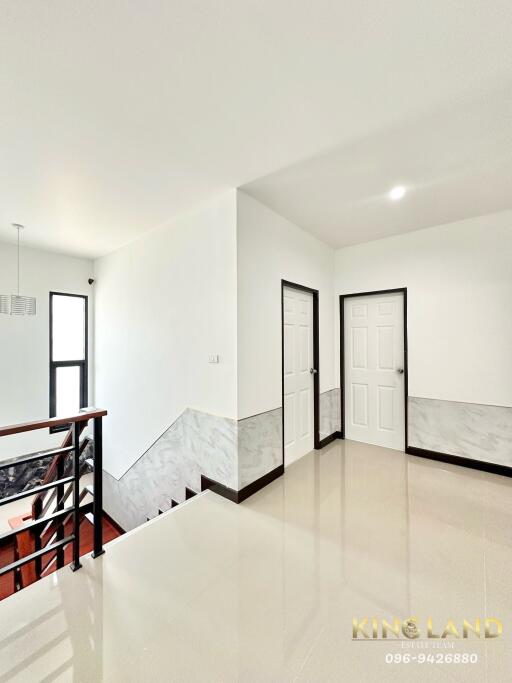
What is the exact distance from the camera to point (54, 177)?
237 centimetres

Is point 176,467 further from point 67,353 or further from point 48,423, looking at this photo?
point 67,353

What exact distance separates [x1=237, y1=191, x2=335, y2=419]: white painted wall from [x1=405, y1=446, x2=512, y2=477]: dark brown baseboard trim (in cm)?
184

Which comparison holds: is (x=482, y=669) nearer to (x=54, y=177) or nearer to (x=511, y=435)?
(x=511, y=435)

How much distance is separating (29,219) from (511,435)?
213 inches

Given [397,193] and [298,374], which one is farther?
[298,374]

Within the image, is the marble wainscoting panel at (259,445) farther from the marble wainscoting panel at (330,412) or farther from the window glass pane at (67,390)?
the window glass pane at (67,390)

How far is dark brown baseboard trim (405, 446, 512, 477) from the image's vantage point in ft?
9.57

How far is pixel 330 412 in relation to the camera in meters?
3.91

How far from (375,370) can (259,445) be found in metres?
1.96

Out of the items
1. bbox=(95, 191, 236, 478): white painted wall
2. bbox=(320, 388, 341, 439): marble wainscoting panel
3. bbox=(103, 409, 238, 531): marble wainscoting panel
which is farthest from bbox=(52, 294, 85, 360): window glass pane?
bbox=(320, 388, 341, 439): marble wainscoting panel

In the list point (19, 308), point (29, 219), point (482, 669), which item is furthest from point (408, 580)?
point (29, 219)

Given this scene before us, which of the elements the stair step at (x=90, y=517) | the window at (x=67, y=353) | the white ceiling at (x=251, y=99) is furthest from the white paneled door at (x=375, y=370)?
the window at (x=67, y=353)

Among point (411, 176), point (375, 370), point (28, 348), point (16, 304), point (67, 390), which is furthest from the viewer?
point (67, 390)

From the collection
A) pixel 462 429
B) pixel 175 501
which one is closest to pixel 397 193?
pixel 462 429
